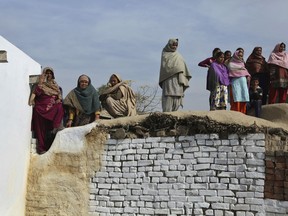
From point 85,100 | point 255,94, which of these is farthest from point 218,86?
point 85,100

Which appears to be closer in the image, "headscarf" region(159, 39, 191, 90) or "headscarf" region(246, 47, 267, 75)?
"headscarf" region(159, 39, 191, 90)

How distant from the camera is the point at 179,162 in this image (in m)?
6.46

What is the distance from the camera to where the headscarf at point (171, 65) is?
324 inches

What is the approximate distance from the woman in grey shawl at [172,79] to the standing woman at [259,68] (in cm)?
119

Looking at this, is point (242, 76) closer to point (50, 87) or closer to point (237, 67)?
point (237, 67)

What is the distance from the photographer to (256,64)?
332 inches

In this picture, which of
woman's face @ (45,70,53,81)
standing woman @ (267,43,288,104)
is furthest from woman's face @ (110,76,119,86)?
standing woman @ (267,43,288,104)

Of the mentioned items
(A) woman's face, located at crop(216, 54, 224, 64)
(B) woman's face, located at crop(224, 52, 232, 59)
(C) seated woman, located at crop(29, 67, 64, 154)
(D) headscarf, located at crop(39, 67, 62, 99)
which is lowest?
(C) seated woman, located at crop(29, 67, 64, 154)

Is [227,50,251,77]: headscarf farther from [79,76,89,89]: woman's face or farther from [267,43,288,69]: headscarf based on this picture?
[79,76,89,89]: woman's face

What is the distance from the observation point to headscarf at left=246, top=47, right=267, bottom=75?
8.44 metres

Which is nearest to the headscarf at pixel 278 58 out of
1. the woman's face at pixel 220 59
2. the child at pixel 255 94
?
the child at pixel 255 94

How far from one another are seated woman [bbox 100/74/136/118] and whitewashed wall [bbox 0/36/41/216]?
1340 mm

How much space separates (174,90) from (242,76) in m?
1.18

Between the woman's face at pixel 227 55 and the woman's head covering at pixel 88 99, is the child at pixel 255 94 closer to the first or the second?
the woman's face at pixel 227 55
